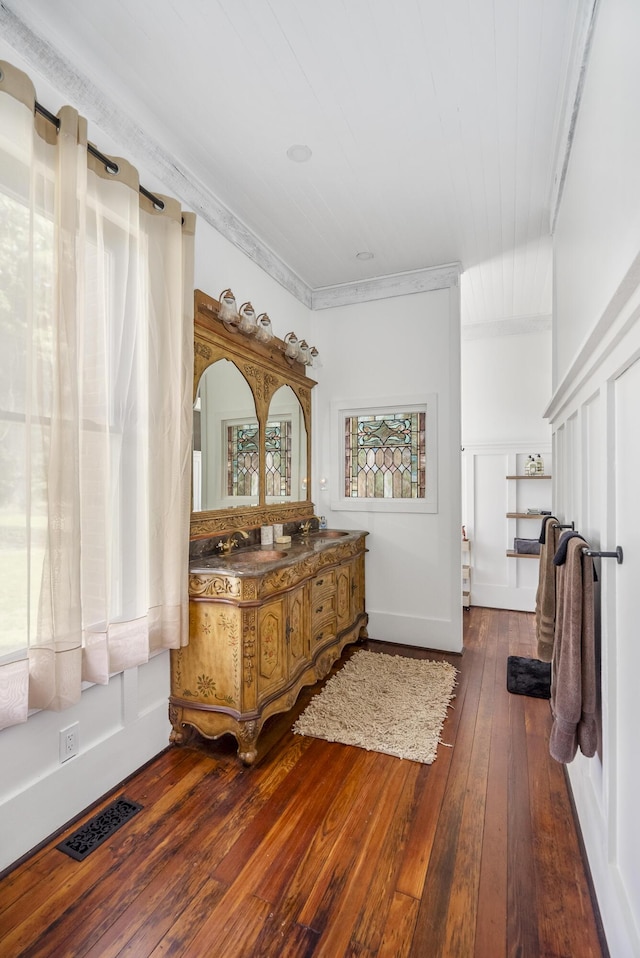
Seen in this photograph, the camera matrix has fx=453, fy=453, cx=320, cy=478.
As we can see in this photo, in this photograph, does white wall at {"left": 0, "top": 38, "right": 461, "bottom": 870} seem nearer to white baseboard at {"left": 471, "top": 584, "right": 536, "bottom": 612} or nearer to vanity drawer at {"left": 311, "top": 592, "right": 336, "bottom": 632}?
vanity drawer at {"left": 311, "top": 592, "right": 336, "bottom": 632}

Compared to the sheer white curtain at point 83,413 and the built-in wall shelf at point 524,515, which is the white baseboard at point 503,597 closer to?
the built-in wall shelf at point 524,515

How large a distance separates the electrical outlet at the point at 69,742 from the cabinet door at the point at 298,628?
3.33 ft

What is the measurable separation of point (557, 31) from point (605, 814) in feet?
8.75

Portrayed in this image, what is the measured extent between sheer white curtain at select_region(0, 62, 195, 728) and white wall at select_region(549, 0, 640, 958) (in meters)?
1.65

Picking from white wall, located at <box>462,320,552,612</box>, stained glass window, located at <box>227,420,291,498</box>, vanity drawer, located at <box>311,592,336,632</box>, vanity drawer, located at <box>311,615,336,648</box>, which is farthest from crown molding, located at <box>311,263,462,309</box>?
vanity drawer, located at <box>311,615,336,648</box>

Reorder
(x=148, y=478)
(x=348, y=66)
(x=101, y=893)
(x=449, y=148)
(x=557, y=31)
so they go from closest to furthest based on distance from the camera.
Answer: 1. (x=101, y=893)
2. (x=557, y=31)
3. (x=348, y=66)
4. (x=148, y=478)
5. (x=449, y=148)

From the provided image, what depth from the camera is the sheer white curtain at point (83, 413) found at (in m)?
1.45

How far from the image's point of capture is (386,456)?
149 inches

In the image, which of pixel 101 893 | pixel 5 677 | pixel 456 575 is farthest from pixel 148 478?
pixel 456 575

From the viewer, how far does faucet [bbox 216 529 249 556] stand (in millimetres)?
2633

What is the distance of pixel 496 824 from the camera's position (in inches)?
68.8

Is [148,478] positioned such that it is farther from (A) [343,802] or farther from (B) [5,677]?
(A) [343,802]

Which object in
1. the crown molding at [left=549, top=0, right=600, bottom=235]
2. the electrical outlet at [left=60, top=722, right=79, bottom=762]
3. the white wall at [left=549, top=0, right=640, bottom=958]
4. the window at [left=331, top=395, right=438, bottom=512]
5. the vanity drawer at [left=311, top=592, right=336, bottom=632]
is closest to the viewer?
the white wall at [left=549, top=0, right=640, bottom=958]

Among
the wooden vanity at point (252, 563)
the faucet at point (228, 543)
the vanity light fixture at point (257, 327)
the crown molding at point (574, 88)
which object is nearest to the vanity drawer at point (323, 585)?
the wooden vanity at point (252, 563)
